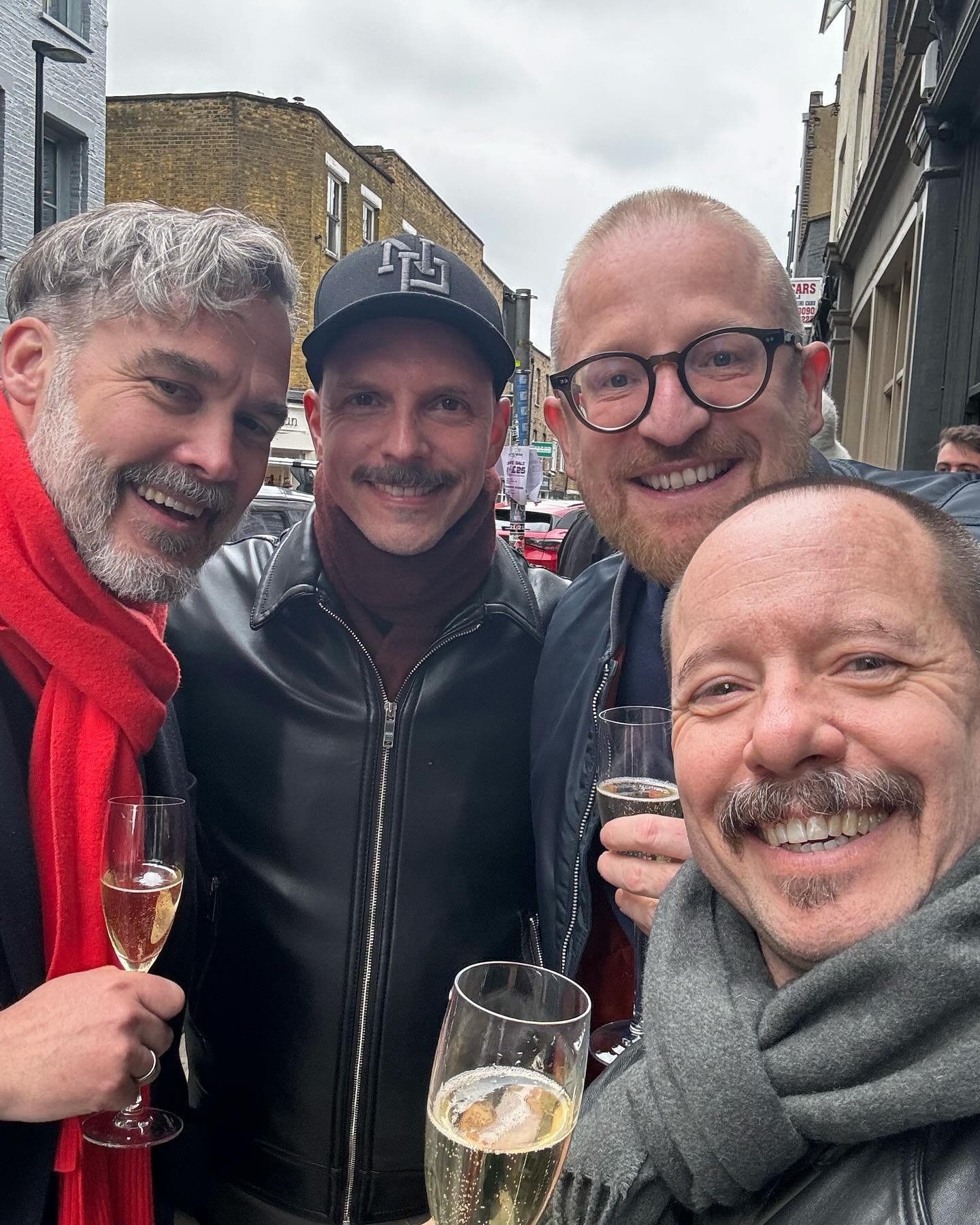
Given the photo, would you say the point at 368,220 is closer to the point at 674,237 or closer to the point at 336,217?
the point at 336,217

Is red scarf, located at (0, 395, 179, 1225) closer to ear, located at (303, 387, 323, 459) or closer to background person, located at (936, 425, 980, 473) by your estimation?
ear, located at (303, 387, 323, 459)

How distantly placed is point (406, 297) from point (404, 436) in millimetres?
359

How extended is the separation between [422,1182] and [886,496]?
1.96m

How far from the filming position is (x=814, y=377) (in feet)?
7.79

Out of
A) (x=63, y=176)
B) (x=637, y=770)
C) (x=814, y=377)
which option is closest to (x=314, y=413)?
(x=814, y=377)

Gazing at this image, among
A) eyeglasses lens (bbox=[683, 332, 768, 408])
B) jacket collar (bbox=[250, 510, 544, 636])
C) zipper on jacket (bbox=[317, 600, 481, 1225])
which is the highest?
eyeglasses lens (bbox=[683, 332, 768, 408])

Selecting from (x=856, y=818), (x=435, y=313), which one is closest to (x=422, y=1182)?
(x=856, y=818)

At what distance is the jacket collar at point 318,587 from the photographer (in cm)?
249

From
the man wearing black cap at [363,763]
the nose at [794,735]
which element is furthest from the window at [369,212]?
the nose at [794,735]

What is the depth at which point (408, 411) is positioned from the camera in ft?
8.35

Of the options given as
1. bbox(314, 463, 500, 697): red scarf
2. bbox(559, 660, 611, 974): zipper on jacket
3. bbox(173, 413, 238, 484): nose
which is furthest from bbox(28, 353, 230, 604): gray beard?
bbox(559, 660, 611, 974): zipper on jacket

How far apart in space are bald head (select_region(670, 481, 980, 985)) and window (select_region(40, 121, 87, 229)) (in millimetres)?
16801

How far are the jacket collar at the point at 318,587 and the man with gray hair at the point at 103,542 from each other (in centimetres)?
23

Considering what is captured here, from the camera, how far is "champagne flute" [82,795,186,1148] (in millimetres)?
1946
